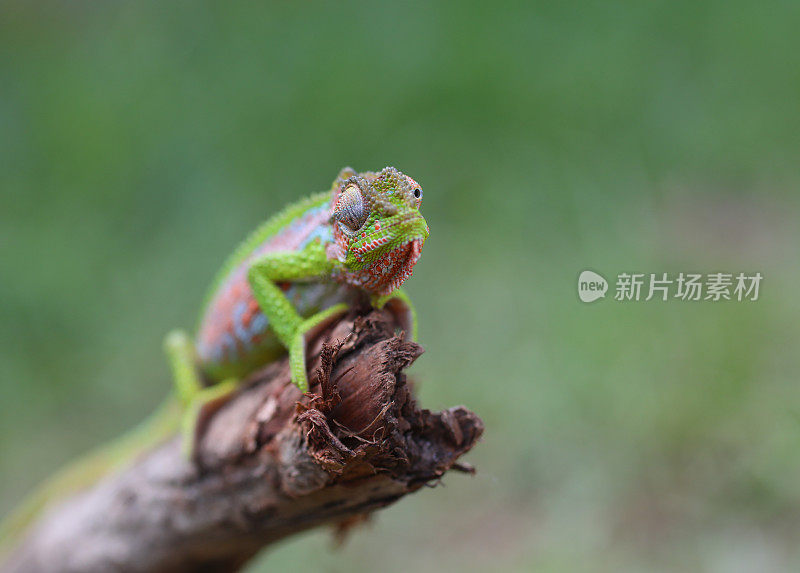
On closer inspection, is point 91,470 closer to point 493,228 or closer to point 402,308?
point 402,308

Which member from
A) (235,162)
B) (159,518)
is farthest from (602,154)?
(159,518)

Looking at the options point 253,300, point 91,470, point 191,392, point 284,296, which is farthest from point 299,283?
point 91,470

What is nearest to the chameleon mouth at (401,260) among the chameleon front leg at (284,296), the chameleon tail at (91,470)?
the chameleon front leg at (284,296)

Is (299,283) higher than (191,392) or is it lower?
higher

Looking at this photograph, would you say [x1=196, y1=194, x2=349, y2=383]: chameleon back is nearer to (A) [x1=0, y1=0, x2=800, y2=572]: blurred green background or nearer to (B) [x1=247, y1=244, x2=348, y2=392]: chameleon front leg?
(B) [x1=247, y1=244, x2=348, y2=392]: chameleon front leg

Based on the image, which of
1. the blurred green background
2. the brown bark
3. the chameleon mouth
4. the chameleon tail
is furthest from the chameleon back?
the blurred green background

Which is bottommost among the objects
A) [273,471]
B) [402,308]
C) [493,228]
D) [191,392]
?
[273,471]
